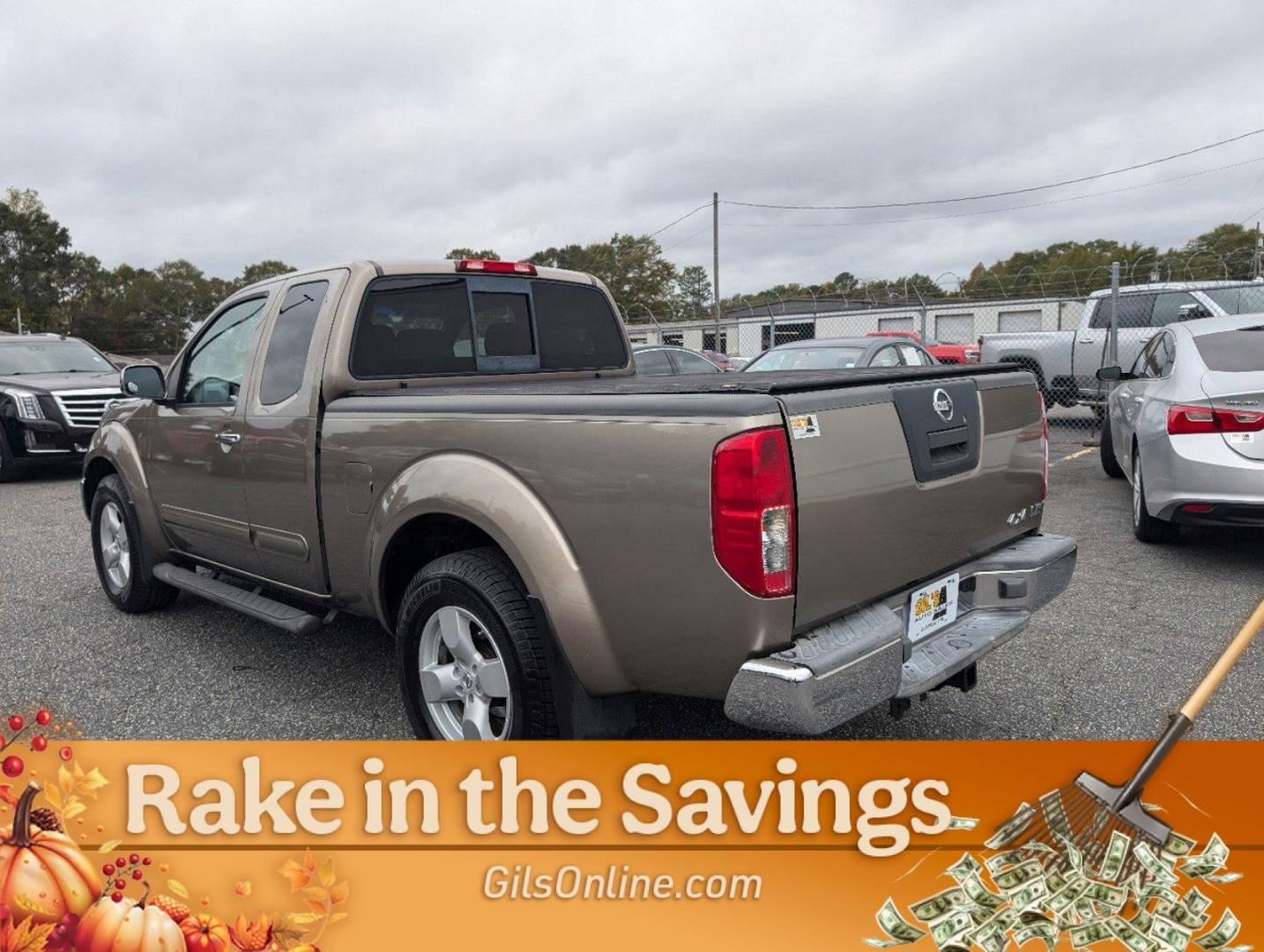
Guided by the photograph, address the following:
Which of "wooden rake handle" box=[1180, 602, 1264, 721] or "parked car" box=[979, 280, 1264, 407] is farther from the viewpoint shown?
"parked car" box=[979, 280, 1264, 407]

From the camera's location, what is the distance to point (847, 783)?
2434 millimetres

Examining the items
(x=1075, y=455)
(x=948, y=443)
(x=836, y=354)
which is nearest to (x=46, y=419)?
(x=836, y=354)

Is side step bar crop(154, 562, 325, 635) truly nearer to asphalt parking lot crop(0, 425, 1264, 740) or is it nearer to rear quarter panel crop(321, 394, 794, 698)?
asphalt parking lot crop(0, 425, 1264, 740)

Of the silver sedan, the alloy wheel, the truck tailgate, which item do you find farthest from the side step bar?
the silver sedan

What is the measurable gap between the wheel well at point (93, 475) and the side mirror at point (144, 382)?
2.71 ft

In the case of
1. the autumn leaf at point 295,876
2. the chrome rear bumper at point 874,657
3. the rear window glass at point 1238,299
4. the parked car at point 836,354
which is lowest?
the autumn leaf at point 295,876

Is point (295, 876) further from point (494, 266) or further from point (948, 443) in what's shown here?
point (494, 266)

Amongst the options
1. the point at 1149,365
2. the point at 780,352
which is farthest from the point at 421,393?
the point at 780,352

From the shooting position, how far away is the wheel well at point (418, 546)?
10.0 ft

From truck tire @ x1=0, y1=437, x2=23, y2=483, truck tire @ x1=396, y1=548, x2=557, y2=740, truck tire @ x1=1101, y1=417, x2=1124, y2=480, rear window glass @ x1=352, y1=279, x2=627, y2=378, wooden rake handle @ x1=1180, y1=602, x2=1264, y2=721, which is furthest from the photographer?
truck tire @ x1=0, y1=437, x2=23, y2=483

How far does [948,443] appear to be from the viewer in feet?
9.45

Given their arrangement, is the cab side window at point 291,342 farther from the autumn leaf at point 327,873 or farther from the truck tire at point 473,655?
the autumn leaf at point 327,873

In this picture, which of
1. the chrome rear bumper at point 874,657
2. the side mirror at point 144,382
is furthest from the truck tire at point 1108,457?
the side mirror at point 144,382

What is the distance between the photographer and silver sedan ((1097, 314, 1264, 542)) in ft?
16.9
